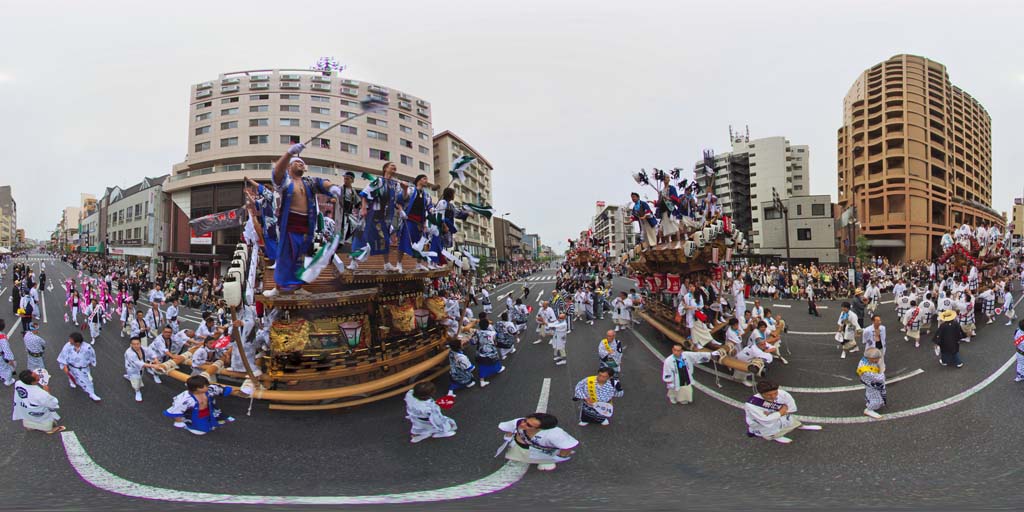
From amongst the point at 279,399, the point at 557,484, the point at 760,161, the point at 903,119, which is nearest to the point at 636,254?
the point at 557,484

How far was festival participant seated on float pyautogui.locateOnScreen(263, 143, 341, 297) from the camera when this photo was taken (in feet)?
21.7

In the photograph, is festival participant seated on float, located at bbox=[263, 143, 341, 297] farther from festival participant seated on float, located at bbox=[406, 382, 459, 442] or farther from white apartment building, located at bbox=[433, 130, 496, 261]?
white apartment building, located at bbox=[433, 130, 496, 261]

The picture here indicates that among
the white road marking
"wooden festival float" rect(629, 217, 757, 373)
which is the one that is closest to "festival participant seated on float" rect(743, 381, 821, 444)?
"wooden festival float" rect(629, 217, 757, 373)

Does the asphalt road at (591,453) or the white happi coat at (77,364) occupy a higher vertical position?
the white happi coat at (77,364)

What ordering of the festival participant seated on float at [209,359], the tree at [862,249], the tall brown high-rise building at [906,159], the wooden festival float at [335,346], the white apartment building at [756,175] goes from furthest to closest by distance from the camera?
the white apartment building at [756,175]
the tall brown high-rise building at [906,159]
the tree at [862,249]
the festival participant seated on float at [209,359]
the wooden festival float at [335,346]

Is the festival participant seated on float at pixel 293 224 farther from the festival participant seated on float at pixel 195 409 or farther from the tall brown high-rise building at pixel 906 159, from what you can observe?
the tall brown high-rise building at pixel 906 159

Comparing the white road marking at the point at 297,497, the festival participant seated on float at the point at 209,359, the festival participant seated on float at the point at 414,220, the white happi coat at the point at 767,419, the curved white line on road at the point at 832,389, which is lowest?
the white road marking at the point at 297,497

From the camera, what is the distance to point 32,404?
572cm

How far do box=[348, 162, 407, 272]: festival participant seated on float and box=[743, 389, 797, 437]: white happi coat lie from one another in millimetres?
7206

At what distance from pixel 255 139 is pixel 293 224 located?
3648 centimetres

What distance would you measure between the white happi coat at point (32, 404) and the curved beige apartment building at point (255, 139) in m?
29.3

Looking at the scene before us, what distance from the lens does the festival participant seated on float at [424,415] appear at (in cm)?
562

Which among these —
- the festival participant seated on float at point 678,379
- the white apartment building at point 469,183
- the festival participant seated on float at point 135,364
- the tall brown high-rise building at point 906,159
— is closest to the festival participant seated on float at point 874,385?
the festival participant seated on float at point 678,379

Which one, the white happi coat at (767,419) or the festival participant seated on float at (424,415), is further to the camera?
the festival participant seated on float at (424,415)
